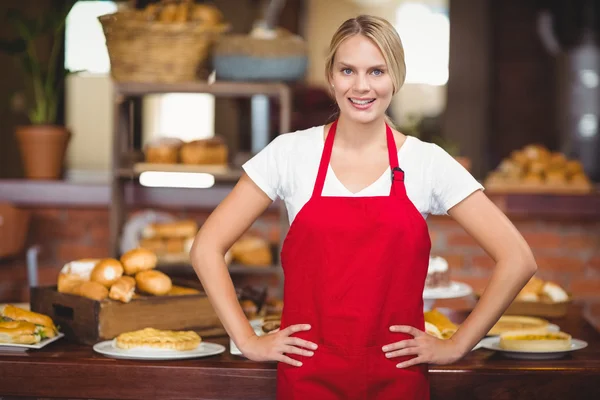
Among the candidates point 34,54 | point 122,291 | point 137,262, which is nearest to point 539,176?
point 34,54

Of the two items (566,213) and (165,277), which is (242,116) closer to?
(566,213)

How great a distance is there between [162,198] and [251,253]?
1.70 feet

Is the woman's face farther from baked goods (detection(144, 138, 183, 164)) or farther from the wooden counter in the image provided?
baked goods (detection(144, 138, 183, 164))

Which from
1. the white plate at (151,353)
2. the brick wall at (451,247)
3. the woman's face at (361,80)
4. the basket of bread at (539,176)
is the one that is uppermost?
the woman's face at (361,80)

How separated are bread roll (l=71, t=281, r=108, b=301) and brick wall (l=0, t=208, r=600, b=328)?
200 cm

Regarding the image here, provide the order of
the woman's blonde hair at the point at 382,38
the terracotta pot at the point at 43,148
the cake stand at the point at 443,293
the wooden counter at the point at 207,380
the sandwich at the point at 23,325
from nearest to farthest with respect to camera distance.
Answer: the woman's blonde hair at the point at 382,38
the wooden counter at the point at 207,380
the sandwich at the point at 23,325
the cake stand at the point at 443,293
the terracotta pot at the point at 43,148

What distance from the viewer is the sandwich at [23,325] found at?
2.18 m

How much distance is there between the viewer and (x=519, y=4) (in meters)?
7.29

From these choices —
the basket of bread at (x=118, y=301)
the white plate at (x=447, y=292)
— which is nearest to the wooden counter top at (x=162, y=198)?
the white plate at (x=447, y=292)

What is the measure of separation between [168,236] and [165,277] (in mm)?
1578

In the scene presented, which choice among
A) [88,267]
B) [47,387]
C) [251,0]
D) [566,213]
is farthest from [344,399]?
[251,0]

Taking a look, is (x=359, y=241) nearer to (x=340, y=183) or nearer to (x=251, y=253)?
(x=340, y=183)

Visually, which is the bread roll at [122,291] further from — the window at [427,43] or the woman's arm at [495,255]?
the window at [427,43]

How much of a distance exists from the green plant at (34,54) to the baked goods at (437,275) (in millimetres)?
2056
